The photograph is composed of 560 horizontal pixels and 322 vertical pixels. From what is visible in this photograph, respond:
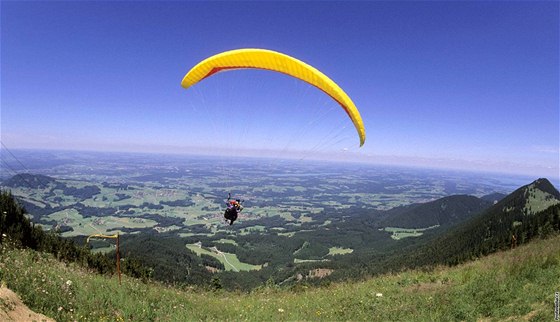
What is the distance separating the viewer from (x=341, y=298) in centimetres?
1202

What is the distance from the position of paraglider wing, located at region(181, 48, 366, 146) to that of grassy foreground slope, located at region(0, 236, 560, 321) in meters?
6.50

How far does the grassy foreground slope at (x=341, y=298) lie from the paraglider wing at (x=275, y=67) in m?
6.50

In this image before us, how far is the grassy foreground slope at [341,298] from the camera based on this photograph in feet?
27.2

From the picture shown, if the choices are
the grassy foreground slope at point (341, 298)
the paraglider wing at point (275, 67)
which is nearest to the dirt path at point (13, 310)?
the grassy foreground slope at point (341, 298)

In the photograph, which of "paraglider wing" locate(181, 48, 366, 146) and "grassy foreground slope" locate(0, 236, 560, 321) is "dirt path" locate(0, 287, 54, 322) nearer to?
"grassy foreground slope" locate(0, 236, 560, 321)

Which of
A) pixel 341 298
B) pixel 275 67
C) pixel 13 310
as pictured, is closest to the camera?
pixel 13 310

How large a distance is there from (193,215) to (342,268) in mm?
Result: 107461

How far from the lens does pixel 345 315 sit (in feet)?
34.1

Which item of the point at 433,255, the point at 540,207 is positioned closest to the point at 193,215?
the point at 433,255

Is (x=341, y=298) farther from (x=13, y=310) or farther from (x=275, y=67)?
(x=13, y=310)

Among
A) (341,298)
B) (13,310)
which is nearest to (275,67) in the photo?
(341,298)

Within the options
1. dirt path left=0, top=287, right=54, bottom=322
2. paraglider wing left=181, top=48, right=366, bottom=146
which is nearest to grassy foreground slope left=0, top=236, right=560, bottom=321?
dirt path left=0, top=287, right=54, bottom=322

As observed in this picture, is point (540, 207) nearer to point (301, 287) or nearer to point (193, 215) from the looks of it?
point (301, 287)

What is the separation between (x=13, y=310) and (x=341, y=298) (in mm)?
9995
